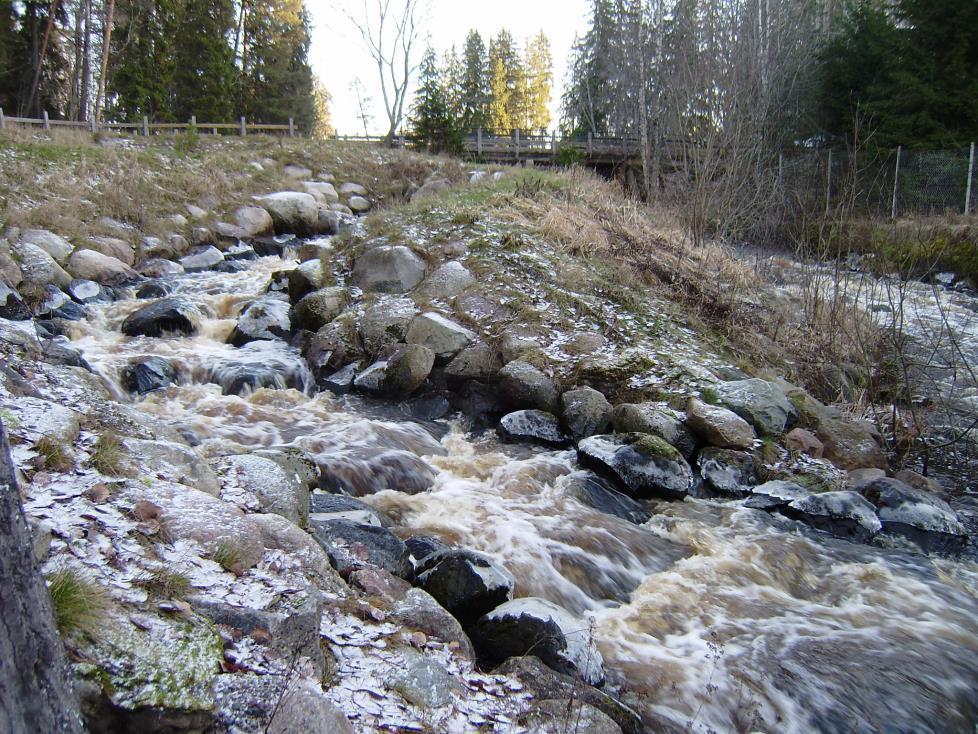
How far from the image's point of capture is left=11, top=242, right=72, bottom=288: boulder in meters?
9.13

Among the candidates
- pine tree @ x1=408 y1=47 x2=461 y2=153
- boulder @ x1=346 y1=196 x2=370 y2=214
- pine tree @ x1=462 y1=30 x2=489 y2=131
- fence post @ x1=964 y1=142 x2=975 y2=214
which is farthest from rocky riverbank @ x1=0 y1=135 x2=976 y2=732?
pine tree @ x1=462 y1=30 x2=489 y2=131

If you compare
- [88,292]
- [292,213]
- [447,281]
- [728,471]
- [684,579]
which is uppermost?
[292,213]

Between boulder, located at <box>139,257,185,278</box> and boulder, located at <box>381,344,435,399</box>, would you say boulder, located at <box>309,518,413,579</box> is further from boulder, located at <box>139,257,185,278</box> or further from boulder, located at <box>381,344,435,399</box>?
boulder, located at <box>139,257,185,278</box>

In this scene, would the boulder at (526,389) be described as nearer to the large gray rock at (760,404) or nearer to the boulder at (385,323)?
the boulder at (385,323)

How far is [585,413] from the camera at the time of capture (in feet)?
21.1

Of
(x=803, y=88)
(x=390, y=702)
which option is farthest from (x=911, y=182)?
(x=390, y=702)

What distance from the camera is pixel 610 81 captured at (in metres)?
27.5

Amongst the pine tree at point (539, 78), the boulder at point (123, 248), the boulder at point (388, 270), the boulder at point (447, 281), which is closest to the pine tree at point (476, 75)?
the pine tree at point (539, 78)

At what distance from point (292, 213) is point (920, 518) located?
13243mm

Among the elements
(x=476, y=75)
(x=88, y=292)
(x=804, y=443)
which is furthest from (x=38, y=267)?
(x=476, y=75)

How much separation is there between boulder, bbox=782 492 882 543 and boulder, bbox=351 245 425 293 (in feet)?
18.0

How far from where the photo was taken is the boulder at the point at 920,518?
15.9 feet

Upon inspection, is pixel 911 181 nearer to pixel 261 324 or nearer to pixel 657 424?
pixel 657 424

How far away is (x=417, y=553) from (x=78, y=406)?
2152 millimetres
